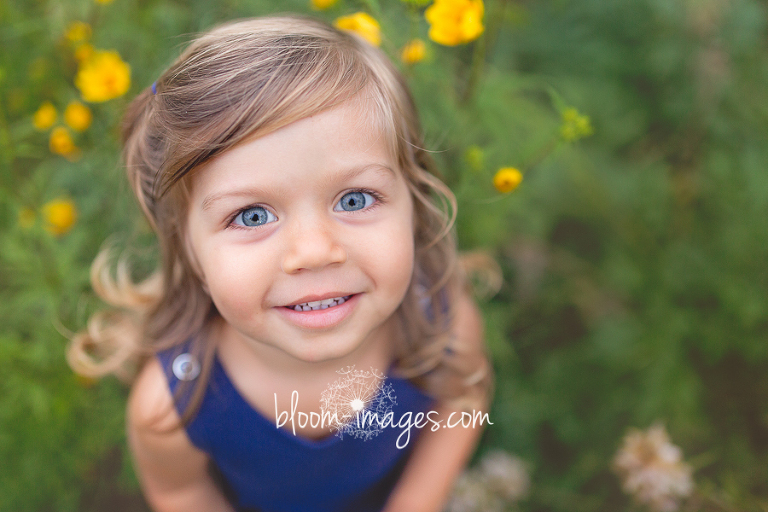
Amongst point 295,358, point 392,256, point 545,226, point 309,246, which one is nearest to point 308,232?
point 309,246

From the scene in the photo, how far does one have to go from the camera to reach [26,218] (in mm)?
1319

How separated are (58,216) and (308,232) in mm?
910

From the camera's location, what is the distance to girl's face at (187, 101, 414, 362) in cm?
69

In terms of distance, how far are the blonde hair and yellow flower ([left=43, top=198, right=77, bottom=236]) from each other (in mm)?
181

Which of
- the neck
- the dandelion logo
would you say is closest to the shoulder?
the neck

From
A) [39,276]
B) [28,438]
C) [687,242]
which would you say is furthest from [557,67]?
[28,438]

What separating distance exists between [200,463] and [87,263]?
0.69 m

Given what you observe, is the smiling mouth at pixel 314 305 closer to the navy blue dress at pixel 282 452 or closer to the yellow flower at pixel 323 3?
the navy blue dress at pixel 282 452

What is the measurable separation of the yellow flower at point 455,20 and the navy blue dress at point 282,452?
1.99 ft

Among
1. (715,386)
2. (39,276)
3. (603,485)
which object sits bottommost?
(603,485)

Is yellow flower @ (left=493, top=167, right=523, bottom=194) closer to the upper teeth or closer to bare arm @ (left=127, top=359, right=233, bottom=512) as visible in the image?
the upper teeth

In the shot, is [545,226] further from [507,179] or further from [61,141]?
[61,141]

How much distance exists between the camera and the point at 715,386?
5.88ft

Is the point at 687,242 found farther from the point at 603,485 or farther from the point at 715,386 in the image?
the point at 603,485
